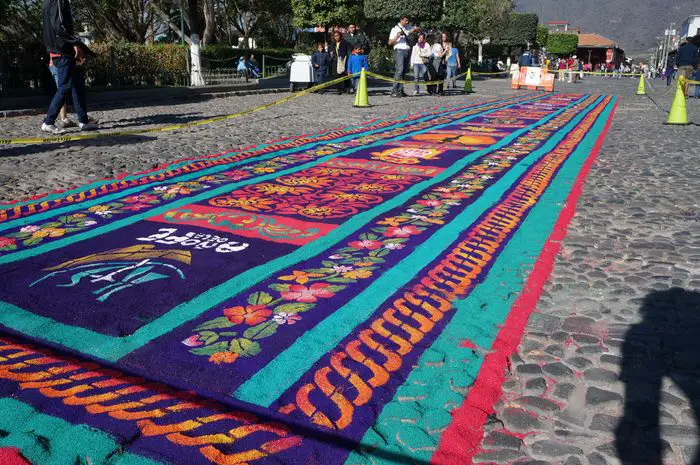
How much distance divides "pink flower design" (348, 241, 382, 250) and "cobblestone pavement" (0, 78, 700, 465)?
1.09m

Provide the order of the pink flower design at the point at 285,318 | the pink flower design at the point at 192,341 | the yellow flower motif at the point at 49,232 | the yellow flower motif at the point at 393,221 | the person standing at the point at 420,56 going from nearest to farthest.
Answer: the pink flower design at the point at 192,341
the pink flower design at the point at 285,318
the yellow flower motif at the point at 49,232
the yellow flower motif at the point at 393,221
the person standing at the point at 420,56

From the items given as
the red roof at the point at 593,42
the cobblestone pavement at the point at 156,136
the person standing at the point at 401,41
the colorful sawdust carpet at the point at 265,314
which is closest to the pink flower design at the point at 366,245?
the colorful sawdust carpet at the point at 265,314

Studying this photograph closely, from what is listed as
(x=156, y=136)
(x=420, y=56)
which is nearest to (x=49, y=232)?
(x=156, y=136)

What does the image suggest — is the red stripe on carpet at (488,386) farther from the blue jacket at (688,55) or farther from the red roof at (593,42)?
the red roof at (593,42)

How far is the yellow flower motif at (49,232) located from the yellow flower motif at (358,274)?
199 cm

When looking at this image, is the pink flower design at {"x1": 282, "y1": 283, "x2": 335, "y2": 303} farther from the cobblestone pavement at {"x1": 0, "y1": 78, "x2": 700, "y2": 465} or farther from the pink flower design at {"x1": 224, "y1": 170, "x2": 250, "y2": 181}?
the pink flower design at {"x1": 224, "y1": 170, "x2": 250, "y2": 181}

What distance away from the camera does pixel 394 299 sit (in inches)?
114

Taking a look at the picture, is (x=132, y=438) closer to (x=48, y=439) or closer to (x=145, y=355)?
(x=48, y=439)

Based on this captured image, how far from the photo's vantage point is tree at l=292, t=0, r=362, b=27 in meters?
26.0

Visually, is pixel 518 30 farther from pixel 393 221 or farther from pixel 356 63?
pixel 393 221

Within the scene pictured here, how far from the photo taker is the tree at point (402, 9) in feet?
97.0

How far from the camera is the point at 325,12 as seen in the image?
26.1 meters

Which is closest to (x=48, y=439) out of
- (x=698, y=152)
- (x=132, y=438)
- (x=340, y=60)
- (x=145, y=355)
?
(x=132, y=438)

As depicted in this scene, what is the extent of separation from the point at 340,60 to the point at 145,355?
15285mm
